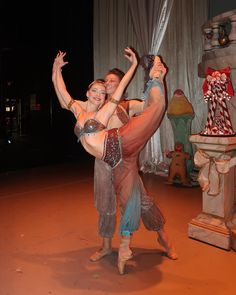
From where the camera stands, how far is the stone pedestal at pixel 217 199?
227 cm

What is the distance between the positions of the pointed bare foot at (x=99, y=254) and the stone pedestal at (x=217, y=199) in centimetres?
62

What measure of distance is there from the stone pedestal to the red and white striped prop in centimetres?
9

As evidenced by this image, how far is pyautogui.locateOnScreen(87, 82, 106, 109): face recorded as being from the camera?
6.21 feet

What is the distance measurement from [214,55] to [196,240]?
58.0 inches

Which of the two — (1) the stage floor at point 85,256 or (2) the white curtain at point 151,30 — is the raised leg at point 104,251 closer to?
(1) the stage floor at point 85,256

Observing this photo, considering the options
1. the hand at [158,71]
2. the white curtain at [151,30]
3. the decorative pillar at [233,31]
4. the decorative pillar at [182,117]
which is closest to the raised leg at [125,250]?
the hand at [158,71]

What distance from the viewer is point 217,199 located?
93.5 inches

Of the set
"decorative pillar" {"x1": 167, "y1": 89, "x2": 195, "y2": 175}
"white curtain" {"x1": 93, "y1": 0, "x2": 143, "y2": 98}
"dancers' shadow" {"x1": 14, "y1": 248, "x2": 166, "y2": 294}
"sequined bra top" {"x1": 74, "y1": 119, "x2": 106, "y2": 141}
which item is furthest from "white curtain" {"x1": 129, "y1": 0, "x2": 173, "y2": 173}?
"sequined bra top" {"x1": 74, "y1": 119, "x2": 106, "y2": 141}

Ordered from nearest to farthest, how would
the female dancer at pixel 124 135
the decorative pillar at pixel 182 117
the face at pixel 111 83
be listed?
1. the female dancer at pixel 124 135
2. the face at pixel 111 83
3. the decorative pillar at pixel 182 117

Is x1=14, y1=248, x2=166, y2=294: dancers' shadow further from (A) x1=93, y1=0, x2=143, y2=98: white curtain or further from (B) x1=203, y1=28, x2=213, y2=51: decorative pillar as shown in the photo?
(A) x1=93, y1=0, x2=143, y2=98: white curtain

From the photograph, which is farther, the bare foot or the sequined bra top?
the bare foot

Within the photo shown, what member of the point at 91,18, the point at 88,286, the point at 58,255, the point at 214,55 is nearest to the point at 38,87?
the point at 91,18

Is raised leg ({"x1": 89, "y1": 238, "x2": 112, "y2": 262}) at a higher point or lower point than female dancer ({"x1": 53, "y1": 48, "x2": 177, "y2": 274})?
lower

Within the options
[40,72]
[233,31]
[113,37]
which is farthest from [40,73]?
[233,31]
